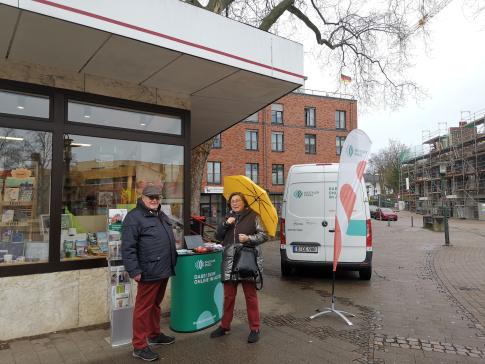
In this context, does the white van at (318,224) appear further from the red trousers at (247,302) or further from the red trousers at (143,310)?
the red trousers at (143,310)

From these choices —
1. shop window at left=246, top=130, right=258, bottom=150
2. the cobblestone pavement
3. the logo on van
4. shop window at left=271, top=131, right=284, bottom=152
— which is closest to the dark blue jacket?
the cobblestone pavement

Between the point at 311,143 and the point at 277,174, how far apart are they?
5597 mm

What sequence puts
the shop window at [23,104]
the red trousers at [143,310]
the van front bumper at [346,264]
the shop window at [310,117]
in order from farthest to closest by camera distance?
the shop window at [310,117] < the van front bumper at [346,264] < the shop window at [23,104] < the red trousers at [143,310]

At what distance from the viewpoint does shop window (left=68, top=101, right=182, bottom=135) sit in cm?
507

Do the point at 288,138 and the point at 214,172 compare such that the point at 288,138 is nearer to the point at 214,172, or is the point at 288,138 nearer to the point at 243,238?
the point at 214,172

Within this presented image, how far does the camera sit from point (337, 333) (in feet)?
16.2

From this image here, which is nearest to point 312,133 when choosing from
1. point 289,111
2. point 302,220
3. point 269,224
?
point 289,111

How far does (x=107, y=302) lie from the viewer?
512 cm

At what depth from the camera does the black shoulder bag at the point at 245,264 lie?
450cm

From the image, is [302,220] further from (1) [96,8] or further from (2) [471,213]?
(2) [471,213]

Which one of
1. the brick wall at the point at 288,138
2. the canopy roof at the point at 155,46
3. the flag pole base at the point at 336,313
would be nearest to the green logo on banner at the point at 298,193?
the canopy roof at the point at 155,46

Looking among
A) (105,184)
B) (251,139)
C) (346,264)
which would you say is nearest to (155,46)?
(105,184)

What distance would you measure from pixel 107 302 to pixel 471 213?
46632 millimetres

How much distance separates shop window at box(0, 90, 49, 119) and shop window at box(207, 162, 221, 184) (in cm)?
3209
